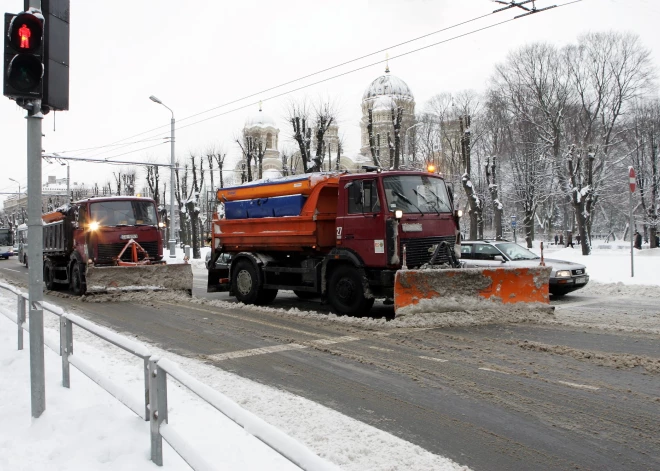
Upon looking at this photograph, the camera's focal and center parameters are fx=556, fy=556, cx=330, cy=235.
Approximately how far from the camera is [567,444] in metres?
4.24

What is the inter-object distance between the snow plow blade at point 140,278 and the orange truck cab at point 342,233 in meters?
2.09

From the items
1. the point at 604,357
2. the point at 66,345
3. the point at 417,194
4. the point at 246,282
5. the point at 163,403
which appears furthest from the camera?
the point at 246,282

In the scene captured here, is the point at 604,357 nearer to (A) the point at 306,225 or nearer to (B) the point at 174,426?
(B) the point at 174,426

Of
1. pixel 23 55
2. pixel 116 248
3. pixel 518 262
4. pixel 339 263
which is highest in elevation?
pixel 23 55

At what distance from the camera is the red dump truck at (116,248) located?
14.2 metres

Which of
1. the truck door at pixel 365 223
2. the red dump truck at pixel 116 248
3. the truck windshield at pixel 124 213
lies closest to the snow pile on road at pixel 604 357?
the truck door at pixel 365 223

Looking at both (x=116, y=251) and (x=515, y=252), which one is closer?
(x=515, y=252)

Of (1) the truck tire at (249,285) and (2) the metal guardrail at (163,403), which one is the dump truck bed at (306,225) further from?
(2) the metal guardrail at (163,403)

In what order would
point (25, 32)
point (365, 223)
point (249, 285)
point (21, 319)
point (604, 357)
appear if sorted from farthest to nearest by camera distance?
point (249, 285) → point (365, 223) → point (21, 319) → point (604, 357) → point (25, 32)

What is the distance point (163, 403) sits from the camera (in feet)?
11.0

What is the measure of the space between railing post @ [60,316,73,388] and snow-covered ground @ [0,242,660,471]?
0.06 meters

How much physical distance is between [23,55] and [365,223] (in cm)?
681

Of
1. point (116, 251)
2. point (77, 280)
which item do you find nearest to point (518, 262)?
point (116, 251)

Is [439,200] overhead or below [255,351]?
overhead
